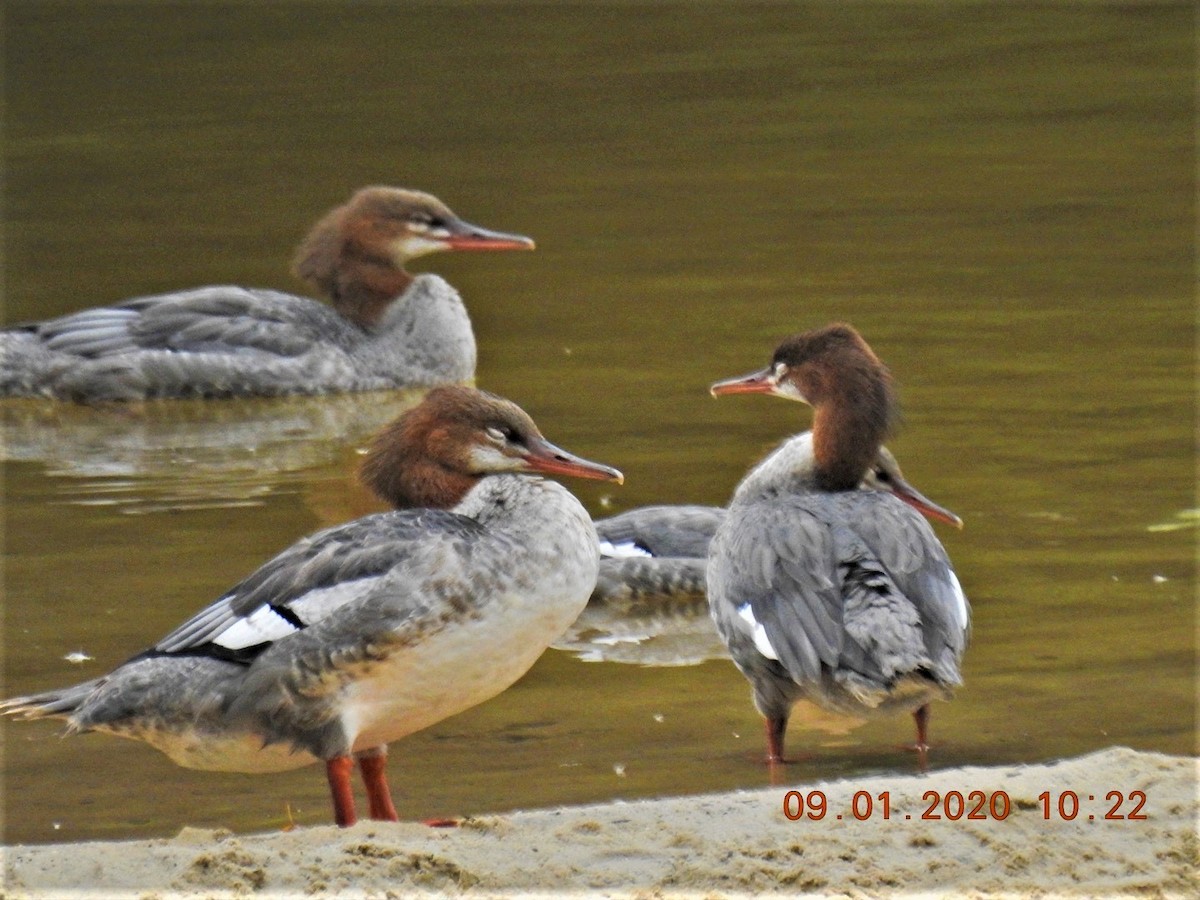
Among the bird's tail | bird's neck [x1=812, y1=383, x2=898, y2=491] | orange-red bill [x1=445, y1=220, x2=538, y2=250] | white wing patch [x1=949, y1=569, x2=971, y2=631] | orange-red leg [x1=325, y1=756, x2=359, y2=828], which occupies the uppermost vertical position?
orange-red bill [x1=445, y1=220, x2=538, y2=250]

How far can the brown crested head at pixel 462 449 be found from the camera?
19.7 feet

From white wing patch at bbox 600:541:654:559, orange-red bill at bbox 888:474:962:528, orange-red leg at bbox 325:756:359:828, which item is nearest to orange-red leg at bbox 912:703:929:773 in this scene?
orange-red bill at bbox 888:474:962:528

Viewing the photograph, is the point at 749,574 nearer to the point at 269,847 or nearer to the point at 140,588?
the point at 269,847

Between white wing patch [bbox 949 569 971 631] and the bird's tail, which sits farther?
white wing patch [bbox 949 569 971 631]

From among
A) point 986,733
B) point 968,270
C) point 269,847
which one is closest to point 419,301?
point 968,270

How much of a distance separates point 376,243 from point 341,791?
Answer: 6745 millimetres

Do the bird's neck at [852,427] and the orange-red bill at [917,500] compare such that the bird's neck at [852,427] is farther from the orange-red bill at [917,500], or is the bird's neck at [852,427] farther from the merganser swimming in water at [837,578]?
the orange-red bill at [917,500]

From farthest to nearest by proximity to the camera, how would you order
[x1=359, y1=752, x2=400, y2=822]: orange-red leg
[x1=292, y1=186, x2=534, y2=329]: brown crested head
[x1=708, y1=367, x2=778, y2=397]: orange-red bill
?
[x1=292, y1=186, x2=534, y2=329]: brown crested head, [x1=708, y1=367, x2=778, y2=397]: orange-red bill, [x1=359, y1=752, x2=400, y2=822]: orange-red leg

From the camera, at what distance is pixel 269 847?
4727mm

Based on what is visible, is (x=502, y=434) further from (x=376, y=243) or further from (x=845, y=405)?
(x=376, y=243)

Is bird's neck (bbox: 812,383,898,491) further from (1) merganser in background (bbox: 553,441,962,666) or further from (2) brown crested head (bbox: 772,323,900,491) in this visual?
(1) merganser in background (bbox: 553,441,962,666)

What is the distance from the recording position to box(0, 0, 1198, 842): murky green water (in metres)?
6.41

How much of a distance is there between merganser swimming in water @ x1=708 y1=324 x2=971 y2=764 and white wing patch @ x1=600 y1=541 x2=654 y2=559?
1189 mm

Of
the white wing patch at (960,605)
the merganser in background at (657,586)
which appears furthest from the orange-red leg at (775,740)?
the merganser in background at (657,586)
